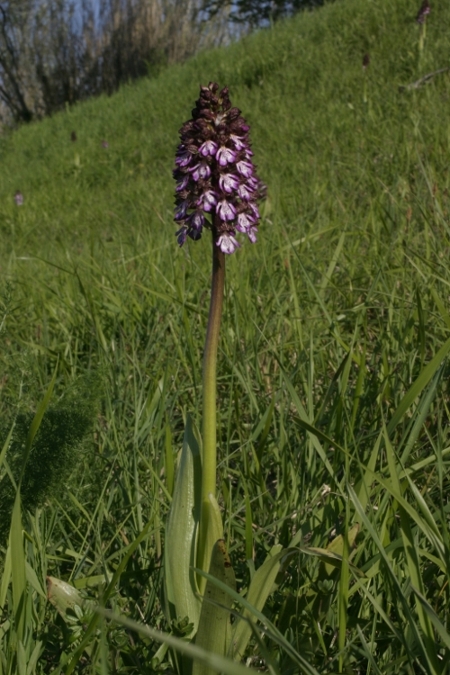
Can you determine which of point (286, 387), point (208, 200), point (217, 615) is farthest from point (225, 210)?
point (217, 615)

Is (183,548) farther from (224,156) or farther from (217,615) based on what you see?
(224,156)

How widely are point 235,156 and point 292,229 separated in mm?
1966

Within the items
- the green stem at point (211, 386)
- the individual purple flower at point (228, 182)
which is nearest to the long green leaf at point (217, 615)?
the green stem at point (211, 386)

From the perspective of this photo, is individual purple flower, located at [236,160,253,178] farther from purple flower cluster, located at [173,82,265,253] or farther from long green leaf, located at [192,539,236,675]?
long green leaf, located at [192,539,236,675]

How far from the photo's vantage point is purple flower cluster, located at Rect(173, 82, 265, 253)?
3.89 ft

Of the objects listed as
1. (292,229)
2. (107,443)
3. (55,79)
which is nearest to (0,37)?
(55,79)

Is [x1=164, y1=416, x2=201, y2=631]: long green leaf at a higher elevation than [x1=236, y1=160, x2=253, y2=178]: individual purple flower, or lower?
lower

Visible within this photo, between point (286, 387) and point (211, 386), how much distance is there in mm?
502

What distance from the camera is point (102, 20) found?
16984mm

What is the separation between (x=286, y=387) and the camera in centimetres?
159

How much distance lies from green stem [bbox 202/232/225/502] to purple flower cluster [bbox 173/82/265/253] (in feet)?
0.15

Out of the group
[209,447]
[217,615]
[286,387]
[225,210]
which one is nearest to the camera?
[217,615]

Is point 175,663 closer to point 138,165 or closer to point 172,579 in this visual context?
point 172,579

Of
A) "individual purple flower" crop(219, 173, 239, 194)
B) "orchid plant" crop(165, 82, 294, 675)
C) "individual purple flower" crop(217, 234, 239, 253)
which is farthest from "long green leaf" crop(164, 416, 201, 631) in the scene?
"individual purple flower" crop(219, 173, 239, 194)
